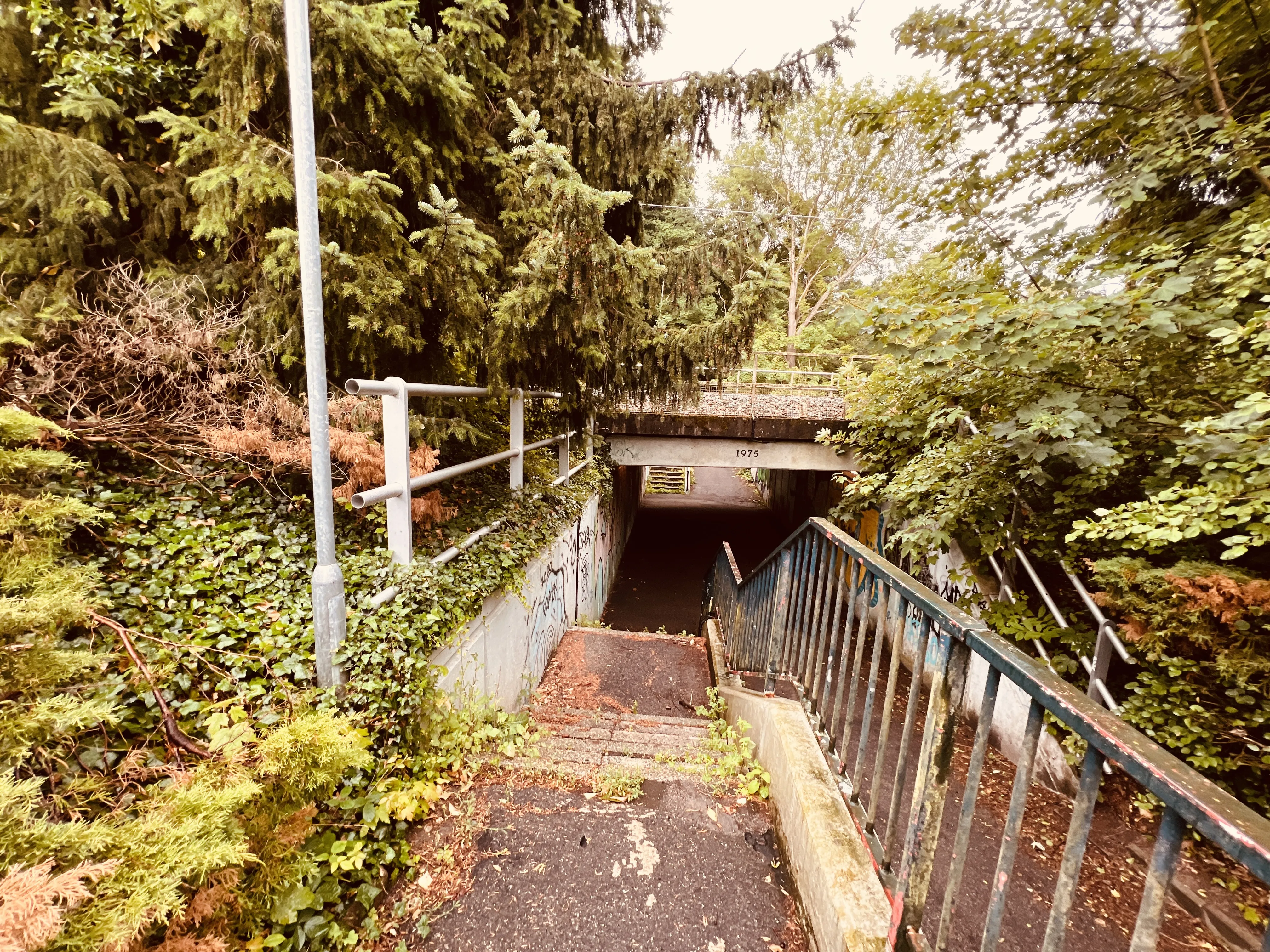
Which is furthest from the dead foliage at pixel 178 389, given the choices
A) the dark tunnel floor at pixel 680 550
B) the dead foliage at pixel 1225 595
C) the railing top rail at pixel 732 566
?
the dark tunnel floor at pixel 680 550

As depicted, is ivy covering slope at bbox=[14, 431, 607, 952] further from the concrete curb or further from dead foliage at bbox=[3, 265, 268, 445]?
the concrete curb

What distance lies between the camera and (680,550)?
609 inches

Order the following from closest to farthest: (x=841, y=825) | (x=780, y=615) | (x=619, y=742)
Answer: (x=841, y=825), (x=780, y=615), (x=619, y=742)

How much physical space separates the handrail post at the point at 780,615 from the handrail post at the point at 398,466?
2.20 meters

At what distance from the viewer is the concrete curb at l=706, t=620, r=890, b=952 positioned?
1.50 metres

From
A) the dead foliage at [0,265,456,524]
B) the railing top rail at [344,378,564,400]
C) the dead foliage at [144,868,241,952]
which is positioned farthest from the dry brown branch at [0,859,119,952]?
the dead foliage at [0,265,456,524]

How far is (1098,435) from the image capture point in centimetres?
283

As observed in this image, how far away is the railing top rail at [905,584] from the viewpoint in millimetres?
1330

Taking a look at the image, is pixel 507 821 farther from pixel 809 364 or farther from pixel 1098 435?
pixel 809 364

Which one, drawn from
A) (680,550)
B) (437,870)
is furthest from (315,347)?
(680,550)

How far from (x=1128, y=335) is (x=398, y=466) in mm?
3890

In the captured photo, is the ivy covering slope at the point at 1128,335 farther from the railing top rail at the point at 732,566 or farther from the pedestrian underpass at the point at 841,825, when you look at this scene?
the railing top rail at the point at 732,566

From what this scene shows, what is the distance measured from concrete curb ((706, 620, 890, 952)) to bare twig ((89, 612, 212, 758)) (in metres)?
2.09

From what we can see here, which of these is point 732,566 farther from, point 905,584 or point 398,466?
point 905,584
